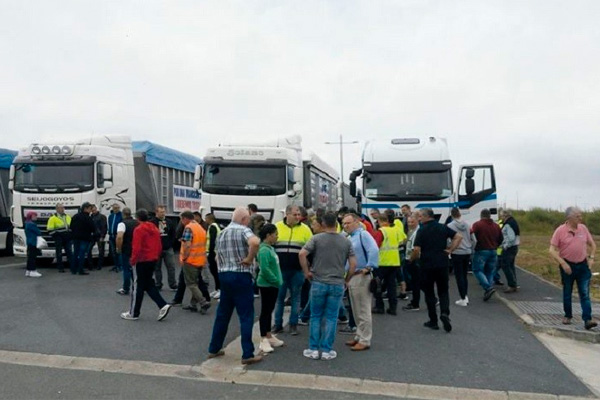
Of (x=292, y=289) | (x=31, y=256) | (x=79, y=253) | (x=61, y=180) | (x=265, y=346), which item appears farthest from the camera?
(x=61, y=180)

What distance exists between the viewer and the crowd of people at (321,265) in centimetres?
715

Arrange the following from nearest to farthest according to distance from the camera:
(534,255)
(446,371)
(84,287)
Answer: (446,371), (84,287), (534,255)

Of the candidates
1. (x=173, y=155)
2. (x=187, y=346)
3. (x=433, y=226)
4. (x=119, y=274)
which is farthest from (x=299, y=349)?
(x=173, y=155)

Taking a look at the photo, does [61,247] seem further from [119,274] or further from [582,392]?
[582,392]

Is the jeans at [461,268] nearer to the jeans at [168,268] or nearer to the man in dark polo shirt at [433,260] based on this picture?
the man in dark polo shirt at [433,260]

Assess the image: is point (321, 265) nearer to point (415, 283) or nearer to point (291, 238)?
point (291, 238)

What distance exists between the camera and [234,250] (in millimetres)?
6965

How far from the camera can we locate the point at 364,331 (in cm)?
783

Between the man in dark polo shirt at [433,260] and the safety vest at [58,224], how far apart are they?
1005 cm

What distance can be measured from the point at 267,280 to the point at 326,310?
83 cm

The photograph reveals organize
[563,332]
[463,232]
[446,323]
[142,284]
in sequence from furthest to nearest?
[463,232], [142,284], [563,332], [446,323]

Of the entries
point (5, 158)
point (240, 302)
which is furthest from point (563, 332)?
point (5, 158)

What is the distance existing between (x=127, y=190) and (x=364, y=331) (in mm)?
11679

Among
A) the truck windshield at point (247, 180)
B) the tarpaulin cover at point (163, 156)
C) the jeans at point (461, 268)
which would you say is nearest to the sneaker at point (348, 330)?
the jeans at point (461, 268)
